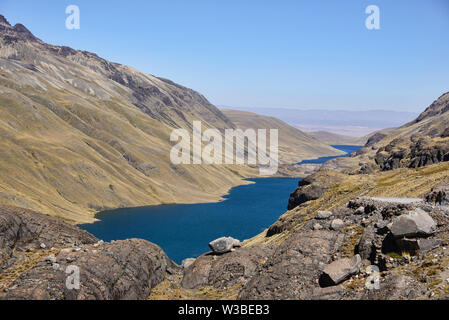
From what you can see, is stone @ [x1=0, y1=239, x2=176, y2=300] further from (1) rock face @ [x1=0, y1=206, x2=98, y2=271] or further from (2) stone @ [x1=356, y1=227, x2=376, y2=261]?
(2) stone @ [x1=356, y1=227, x2=376, y2=261]

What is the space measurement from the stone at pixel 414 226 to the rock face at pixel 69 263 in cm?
1736

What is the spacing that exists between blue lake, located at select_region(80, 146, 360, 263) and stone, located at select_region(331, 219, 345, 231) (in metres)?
75.9

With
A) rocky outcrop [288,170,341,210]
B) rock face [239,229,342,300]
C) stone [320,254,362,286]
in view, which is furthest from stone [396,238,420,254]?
rocky outcrop [288,170,341,210]

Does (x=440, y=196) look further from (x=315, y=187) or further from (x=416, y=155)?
(x=416, y=155)

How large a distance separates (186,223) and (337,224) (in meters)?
123

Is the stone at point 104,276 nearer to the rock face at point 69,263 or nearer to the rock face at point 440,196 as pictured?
the rock face at point 69,263

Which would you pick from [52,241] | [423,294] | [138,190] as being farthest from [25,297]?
[138,190]

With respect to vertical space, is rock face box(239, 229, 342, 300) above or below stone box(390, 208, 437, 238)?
below

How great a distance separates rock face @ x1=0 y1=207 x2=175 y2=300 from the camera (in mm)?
20516

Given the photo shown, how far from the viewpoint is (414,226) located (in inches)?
837

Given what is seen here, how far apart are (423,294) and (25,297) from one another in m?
19.9

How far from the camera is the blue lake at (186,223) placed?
11706cm

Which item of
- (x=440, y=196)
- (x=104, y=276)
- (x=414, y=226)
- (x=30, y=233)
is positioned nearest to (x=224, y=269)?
(x=104, y=276)

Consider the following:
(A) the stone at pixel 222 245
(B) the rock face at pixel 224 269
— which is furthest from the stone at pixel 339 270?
(A) the stone at pixel 222 245
